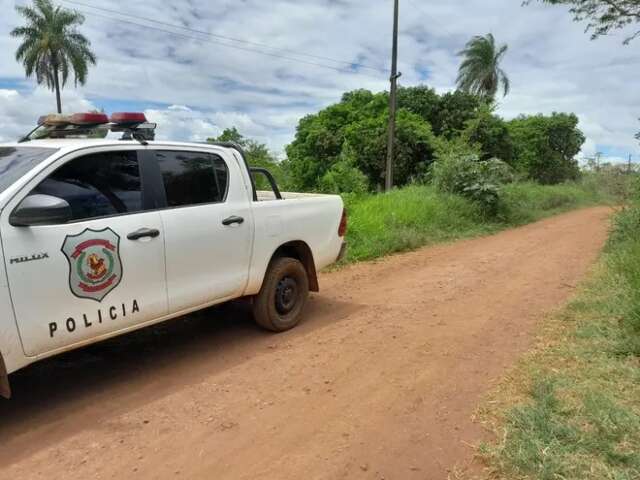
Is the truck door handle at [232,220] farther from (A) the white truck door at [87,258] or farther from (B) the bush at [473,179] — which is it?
(B) the bush at [473,179]

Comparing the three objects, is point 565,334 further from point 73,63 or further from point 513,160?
point 73,63

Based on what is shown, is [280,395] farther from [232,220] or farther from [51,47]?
[51,47]

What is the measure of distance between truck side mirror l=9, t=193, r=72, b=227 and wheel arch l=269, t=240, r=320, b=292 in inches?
95.3

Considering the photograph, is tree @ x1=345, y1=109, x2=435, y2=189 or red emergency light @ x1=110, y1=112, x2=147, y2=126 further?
tree @ x1=345, y1=109, x2=435, y2=189

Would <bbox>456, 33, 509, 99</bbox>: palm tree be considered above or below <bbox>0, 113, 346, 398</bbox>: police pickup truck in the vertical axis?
above

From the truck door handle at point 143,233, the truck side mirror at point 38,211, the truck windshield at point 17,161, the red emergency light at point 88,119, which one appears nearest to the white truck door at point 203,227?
the truck door handle at point 143,233

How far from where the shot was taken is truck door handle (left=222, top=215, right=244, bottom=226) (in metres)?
4.52

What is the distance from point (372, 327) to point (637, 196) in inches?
269

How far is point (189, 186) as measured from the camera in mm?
4398

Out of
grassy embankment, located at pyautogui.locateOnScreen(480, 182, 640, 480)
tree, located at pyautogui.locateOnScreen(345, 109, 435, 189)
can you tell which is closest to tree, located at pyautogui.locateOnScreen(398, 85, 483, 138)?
tree, located at pyautogui.locateOnScreen(345, 109, 435, 189)

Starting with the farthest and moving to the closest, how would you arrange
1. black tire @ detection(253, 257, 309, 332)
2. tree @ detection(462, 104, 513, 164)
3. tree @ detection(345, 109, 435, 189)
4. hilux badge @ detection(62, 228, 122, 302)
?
1. tree @ detection(462, 104, 513, 164)
2. tree @ detection(345, 109, 435, 189)
3. black tire @ detection(253, 257, 309, 332)
4. hilux badge @ detection(62, 228, 122, 302)

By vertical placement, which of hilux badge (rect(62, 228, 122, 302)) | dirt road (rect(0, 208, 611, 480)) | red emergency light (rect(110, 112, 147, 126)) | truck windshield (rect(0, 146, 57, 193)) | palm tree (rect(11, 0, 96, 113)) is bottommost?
dirt road (rect(0, 208, 611, 480))

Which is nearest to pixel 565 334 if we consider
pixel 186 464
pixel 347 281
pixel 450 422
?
pixel 450 422

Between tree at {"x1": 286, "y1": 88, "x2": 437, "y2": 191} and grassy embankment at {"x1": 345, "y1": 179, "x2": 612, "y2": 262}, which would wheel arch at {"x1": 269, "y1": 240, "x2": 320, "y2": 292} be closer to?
grassy embankment at {"x1": 345, "y1": 179, "x2": 612, "y2": 262}
